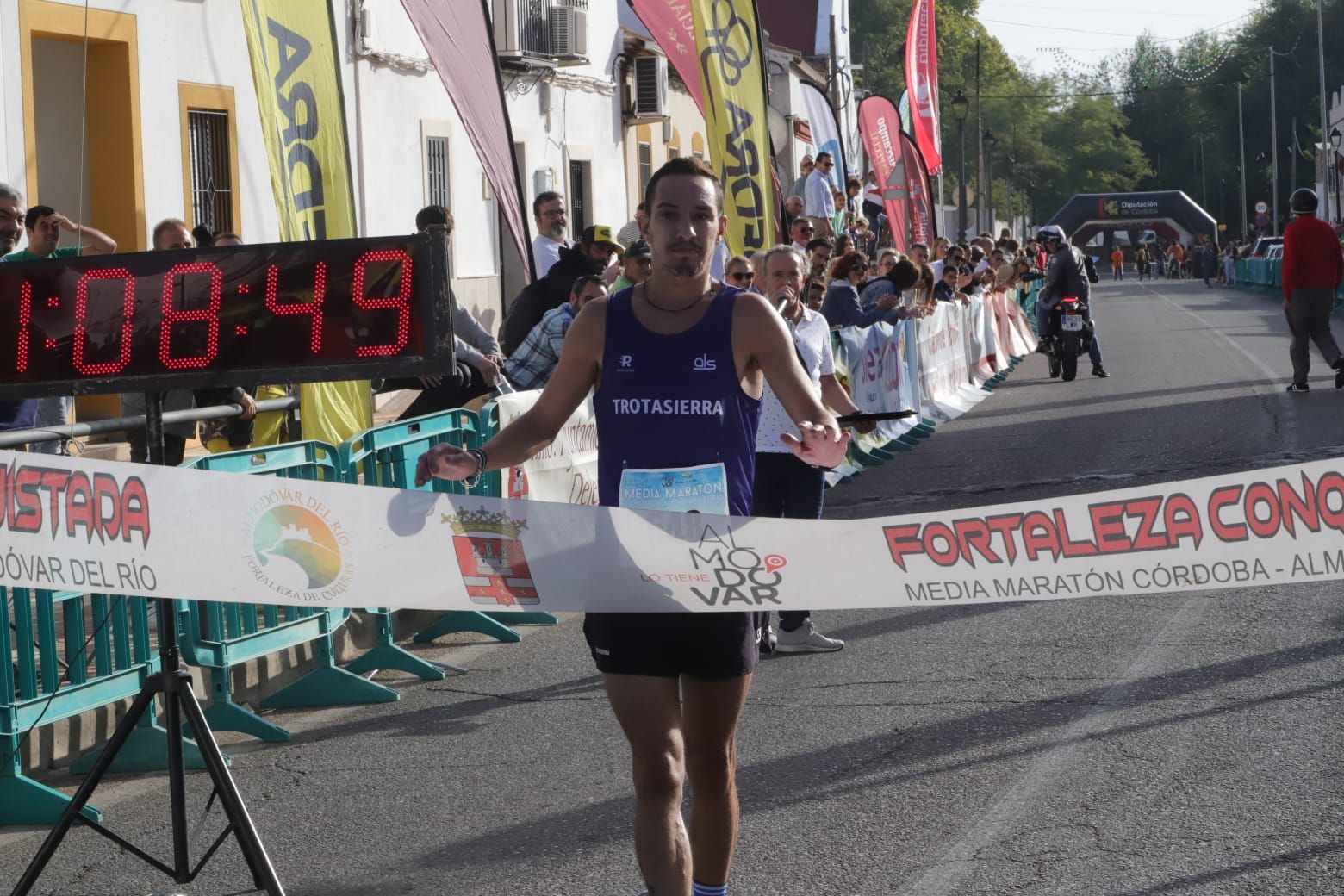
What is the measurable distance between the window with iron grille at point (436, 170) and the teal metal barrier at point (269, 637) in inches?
625

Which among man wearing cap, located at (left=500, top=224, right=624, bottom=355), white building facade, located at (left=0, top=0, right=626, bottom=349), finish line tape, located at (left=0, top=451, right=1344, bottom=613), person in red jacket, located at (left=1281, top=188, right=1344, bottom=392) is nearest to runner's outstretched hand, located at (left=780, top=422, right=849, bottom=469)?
finish line tape, located at (left=0, top=451, right=1344, bottom=613)

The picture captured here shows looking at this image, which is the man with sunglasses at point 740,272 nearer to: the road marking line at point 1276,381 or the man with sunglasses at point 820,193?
the road marking line at point 1276,381

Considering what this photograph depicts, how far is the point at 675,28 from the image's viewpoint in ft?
48.0

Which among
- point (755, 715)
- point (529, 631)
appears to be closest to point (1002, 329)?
point (529, 631)

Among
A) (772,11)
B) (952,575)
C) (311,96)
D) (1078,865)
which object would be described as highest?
(772,11)

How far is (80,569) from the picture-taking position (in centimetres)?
525

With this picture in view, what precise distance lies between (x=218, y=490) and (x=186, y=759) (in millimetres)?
2071

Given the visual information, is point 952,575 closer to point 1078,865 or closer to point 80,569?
point 1078,865

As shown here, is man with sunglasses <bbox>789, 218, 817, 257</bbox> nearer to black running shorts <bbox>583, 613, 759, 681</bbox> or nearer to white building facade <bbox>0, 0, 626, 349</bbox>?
white building facade <bbox>0, 0, 626, 349</bbox>

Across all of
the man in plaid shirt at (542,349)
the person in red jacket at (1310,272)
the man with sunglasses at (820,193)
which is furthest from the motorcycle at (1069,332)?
the man in plaid shirt at (542,349)

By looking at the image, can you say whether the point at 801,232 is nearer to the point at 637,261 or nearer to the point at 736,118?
the point at 736,118

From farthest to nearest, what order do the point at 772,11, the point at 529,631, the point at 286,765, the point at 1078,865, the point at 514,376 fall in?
the point at 772,11
the point at 514,376
the point at 529,631
the point at 286,765
the point at 1078,865

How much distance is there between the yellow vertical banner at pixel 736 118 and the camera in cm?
1422

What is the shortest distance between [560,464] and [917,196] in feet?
63.1
